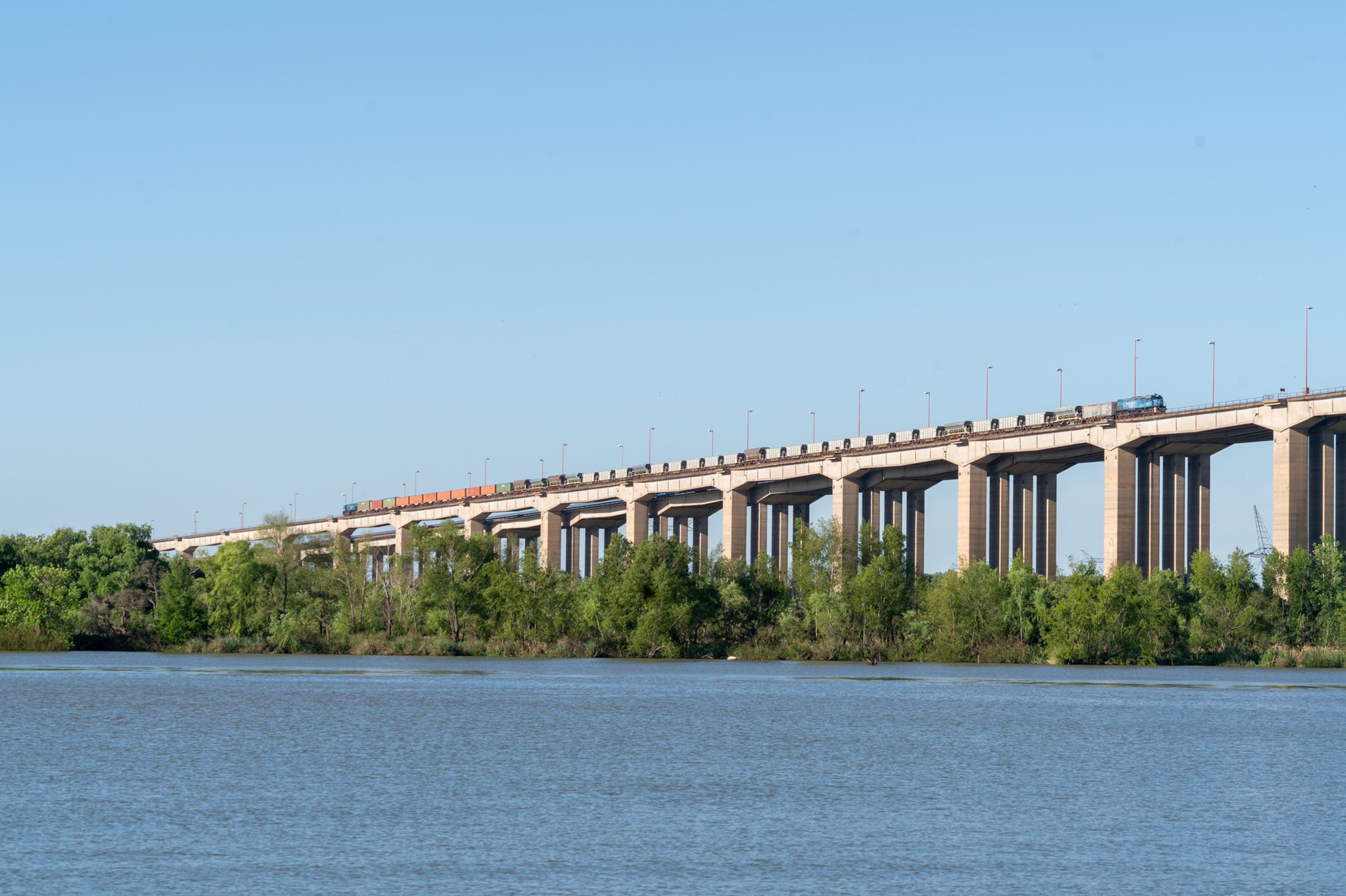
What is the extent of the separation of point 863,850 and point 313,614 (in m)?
87.1

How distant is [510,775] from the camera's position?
3531 cm

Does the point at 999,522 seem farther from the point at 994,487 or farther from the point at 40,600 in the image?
the point at 40,600

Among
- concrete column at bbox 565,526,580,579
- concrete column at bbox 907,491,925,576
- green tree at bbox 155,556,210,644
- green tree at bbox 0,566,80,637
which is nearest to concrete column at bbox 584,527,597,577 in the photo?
concrete column at bbox 565,526,580,579

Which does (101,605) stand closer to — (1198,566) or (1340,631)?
(1198,566)

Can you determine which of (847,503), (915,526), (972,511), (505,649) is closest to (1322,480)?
(972,511)

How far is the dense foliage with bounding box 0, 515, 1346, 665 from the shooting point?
92.2m

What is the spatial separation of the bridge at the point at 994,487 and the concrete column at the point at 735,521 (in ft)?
0.46

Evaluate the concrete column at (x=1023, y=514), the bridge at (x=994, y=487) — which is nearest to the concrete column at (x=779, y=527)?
the bridge at (x=994, y=487)

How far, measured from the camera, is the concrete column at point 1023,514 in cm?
12494

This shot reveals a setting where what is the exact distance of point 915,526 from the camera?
14050 cm

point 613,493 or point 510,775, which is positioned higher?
point 613,493

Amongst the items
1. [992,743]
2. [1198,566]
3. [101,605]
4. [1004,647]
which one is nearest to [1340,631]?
[1198,566]

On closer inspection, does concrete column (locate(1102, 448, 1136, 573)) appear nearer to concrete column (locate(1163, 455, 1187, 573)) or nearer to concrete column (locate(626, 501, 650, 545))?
concrete column (locate(1163, 455, 1187, 573))

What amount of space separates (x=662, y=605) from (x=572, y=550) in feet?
309
